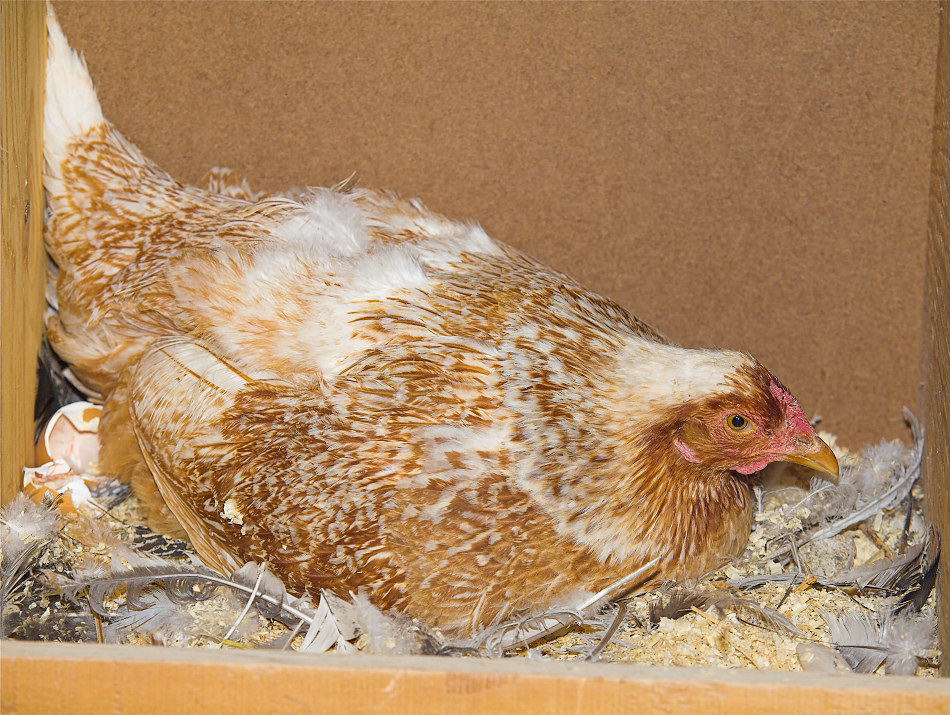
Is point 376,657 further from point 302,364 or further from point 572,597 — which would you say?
point 302,364

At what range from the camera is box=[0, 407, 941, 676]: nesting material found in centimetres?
131

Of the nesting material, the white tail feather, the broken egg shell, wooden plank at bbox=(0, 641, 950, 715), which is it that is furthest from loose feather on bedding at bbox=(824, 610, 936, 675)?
the white tail feather

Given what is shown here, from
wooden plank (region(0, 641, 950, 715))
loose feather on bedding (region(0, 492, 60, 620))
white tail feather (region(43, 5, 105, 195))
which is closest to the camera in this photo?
wooden plank (region(0, 641, 950, 715))

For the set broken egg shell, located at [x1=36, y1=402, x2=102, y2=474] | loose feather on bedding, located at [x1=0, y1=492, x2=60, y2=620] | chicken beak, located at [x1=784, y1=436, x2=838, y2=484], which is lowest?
loose feather on bedding, located at [x1=0, y1=492, x2=60, y2=620]

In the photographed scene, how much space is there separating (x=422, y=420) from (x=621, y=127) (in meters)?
0.94

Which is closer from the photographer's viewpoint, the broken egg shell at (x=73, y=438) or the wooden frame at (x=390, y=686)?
the wooden frame at (x=390, y=686)

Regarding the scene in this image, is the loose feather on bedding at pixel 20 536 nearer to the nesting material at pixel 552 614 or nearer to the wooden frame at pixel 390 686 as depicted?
the nesting material at pixel 552 614

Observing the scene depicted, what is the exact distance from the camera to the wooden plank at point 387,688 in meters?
0.97

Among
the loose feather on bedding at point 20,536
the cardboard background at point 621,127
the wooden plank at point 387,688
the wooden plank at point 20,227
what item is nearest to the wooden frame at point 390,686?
the wooden plank at point 387,688

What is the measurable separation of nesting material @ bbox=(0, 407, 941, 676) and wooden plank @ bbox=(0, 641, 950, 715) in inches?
9.4

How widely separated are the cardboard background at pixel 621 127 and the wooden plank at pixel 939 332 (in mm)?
58

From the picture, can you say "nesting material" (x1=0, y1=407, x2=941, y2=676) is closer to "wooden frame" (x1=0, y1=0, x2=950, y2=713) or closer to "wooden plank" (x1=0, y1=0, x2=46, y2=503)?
"wooden plank" (x1=0, y1=0, x2=46, y2=503)

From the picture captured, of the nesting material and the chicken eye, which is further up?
the chicken eye

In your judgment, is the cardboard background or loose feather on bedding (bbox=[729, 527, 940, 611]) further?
the cardboard background
